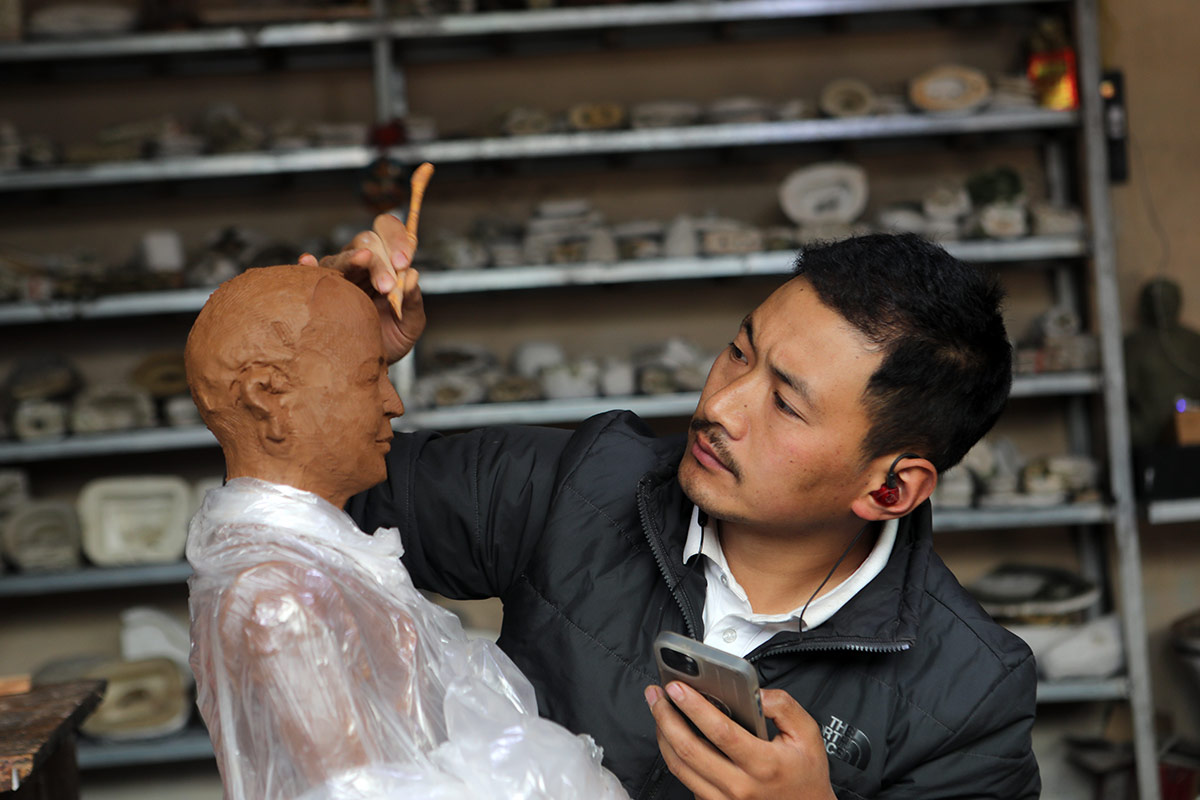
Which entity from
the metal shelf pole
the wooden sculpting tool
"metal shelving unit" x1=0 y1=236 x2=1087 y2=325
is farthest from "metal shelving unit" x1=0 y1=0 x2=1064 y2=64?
the wooden sculpting tool

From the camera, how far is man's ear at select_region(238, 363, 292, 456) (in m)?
1.20

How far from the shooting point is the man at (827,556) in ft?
4.34

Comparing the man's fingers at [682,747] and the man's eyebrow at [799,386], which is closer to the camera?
the man's fingers at [682,747]

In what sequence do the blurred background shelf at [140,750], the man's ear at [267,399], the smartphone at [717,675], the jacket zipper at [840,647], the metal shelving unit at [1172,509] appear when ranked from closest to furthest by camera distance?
the smartphone at [717,675] → the man's ear at [267,399] → the jacket zipper at [840,647] → the blurred background shelf at [140,750] → the metal shelving unit at [1172,509]

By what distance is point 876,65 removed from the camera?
3639 millimetres

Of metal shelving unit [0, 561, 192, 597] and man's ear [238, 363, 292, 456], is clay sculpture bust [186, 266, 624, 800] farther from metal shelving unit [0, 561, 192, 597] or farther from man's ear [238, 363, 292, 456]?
metal shelving unit [0, 561, 192, 597]

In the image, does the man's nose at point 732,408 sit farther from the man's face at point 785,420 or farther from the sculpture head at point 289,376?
the sculpture head at point 289,376

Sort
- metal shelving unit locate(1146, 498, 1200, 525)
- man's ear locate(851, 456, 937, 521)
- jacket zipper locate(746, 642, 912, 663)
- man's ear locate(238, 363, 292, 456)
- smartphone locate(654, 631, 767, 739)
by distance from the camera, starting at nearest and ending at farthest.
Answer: smartphone locate(654, 631, 767, 739) → man's ear locate(238, 363, 292, 456) → jacket zipper locate(746, 642, 912, 663) → man's ear locate(851, 456, 937, 521) → metal shelving unit locate(1146, 498, 1200, 525)

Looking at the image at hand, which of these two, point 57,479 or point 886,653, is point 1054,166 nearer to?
point 886,653

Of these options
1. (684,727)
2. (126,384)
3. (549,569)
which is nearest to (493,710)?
(684,727)

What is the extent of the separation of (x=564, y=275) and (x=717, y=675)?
7.19ft

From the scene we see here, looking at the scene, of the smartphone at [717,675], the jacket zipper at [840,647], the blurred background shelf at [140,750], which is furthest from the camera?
the blurred background shelf at [140,750]

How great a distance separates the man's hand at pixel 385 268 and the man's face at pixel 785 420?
1.38ft

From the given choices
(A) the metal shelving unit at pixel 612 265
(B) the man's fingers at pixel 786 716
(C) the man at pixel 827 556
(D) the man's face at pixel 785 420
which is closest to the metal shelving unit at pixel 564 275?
(A) the metal shelving unit at pixel 612 265
